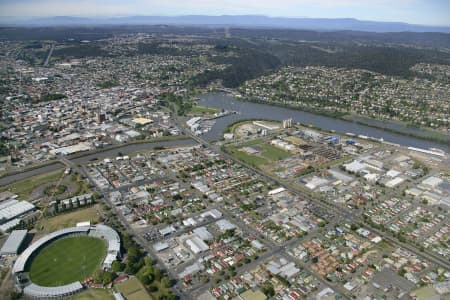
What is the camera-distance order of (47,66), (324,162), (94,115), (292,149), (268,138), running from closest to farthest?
(324,162)
(292,149)
(268,138)
(94,115)
(47,66)

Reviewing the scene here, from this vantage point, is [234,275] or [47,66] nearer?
[234,275]

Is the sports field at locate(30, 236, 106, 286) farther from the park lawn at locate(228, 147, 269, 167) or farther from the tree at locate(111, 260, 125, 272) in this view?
the park lawn at locate(228, 147, 269, 167)

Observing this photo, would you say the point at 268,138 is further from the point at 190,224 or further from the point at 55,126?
the point at 55,126

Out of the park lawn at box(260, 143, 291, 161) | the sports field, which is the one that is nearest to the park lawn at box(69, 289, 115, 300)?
the sports field

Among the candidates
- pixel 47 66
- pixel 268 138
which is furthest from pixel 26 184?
pixel 47 66

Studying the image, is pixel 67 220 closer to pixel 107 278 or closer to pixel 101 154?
pixel 107 278

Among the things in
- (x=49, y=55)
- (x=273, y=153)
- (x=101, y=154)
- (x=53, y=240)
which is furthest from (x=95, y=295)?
(x=49, y=55)
